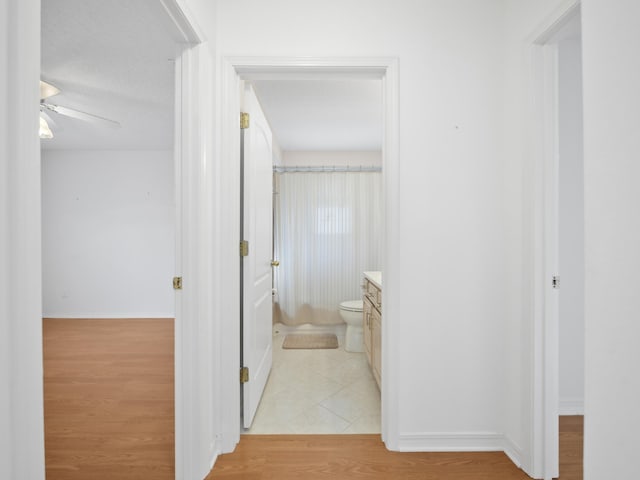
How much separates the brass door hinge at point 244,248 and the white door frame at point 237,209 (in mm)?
116

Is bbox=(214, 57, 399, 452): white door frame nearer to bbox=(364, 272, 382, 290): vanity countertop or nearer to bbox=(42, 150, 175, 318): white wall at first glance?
bbox=(364, 272, 382, 290): vanity countertop

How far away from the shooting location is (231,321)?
1792mm

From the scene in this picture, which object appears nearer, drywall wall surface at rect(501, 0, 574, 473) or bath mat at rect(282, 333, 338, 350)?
drywall wall surface at rect(501, 0, 574, 473)

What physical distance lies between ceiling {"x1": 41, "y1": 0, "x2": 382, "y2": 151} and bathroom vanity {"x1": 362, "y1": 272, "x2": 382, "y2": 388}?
1425 mm

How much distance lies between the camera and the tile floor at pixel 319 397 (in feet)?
6.67

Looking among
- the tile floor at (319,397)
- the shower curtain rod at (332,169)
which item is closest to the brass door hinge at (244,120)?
the tile floor at (319,397)

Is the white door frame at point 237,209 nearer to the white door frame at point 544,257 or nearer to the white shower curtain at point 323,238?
the white door frame at point 544,257

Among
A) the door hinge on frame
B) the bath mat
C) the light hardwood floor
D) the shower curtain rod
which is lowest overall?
the bath mat

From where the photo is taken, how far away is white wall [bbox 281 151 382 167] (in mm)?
4566

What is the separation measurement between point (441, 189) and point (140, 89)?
8.96 ft

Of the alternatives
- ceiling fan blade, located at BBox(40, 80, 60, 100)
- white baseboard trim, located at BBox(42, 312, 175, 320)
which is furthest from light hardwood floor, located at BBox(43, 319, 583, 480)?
ceiling fan blade, located at BBox(40, 80, 60, 100)

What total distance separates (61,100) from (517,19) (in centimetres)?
382

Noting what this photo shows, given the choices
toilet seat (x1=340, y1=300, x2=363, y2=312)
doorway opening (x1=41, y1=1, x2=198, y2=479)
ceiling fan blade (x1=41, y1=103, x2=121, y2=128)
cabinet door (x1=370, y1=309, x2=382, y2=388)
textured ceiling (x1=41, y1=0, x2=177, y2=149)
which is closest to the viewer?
doorway opening (x1=41, y1=1, x2=198, y2=479)

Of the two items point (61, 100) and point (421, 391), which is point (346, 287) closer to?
point (421, 391)
